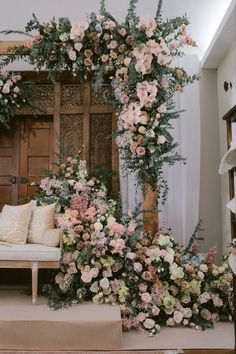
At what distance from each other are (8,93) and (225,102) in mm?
2496

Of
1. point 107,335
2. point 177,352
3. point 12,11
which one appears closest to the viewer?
point 177,352

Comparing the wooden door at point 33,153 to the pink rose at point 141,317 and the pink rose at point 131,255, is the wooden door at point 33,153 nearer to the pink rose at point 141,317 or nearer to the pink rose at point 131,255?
the pink rose at point 131,255

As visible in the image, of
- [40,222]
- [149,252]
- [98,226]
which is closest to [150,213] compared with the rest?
[149,252]

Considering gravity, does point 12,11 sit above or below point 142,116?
above

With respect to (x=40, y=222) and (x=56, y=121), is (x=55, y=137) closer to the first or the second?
(x=56, y=121)

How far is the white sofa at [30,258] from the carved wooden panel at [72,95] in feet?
7.07

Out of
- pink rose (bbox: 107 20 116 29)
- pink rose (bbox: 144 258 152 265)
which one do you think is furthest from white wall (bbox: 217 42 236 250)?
pink rose (bbox: 107 20 116 29)

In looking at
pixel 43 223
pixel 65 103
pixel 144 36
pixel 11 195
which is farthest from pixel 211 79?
pixel 11 195

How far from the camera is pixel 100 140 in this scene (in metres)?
4.54

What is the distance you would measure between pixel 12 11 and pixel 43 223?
2.58 m

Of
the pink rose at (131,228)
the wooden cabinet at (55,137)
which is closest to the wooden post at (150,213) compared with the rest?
the pink rose at (131,228)

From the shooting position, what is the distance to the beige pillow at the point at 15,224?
3297 mm

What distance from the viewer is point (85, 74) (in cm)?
337

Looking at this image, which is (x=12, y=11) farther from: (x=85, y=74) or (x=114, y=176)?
(x=114, y=176)
